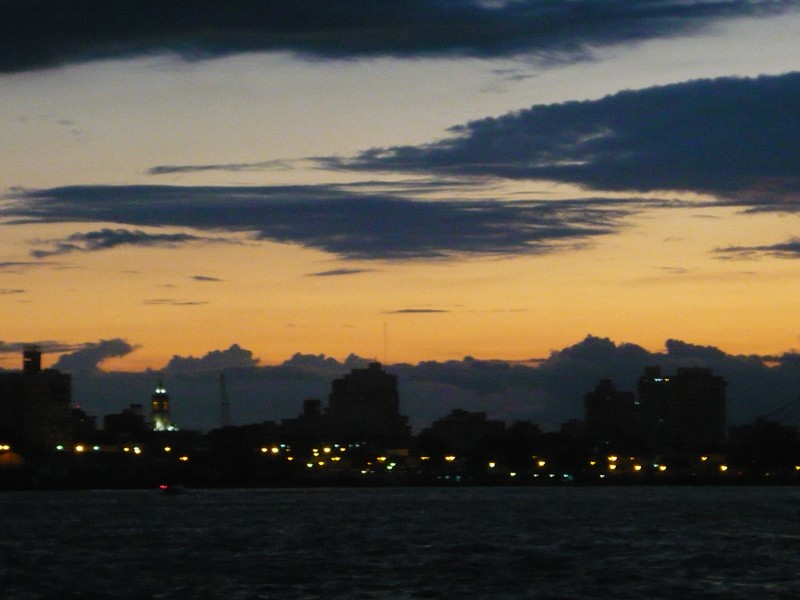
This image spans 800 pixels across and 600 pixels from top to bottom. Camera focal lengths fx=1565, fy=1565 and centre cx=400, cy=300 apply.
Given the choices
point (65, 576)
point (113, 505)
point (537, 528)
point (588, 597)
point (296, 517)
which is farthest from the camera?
point (113, 505)

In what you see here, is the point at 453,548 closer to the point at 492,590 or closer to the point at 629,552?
the point at 629,552

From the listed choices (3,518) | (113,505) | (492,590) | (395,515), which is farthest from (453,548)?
(113,505)

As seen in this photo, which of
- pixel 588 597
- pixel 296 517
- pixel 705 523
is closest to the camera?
pixel 588 597

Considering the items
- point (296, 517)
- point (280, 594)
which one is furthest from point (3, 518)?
point (280, 594)

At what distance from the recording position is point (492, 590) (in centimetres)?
7000

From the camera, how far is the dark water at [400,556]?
70625 millimetres

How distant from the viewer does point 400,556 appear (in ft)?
290

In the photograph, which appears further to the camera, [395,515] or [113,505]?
[113,505]

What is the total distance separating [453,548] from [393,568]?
50.2 feet

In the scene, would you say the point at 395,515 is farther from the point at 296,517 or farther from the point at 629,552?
the point at 629,552

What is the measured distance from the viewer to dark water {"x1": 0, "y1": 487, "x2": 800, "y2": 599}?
7062cm

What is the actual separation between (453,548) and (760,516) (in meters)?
62.5

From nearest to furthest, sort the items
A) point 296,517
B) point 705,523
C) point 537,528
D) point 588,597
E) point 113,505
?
point 588,597 < point 537,528 < point 705,523 < point 296,517 < point 113,505

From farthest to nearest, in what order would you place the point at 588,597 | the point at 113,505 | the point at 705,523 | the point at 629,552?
the point at 113,505, the point at 705,523, the point at 629,552, the point at 588,597
